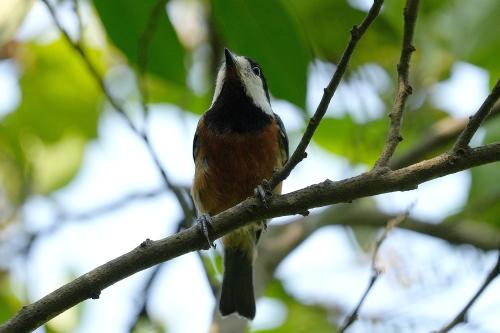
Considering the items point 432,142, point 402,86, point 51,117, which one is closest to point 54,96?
point 51,117

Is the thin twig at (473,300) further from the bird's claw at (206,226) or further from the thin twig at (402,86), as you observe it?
the bird's claw at (206,226)

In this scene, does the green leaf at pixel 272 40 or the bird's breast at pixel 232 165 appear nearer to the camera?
the green leaf at pixel 272 40

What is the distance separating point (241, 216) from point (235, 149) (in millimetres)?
1723

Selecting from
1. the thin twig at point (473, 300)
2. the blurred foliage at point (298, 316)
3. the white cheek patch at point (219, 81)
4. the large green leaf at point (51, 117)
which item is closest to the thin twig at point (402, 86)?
the thin twig at point (473, 300)

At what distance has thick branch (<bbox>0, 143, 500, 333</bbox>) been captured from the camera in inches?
107

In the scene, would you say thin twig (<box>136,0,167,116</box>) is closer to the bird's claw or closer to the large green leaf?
the bird's claw

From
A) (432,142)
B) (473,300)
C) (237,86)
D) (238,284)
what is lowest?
(473,300)

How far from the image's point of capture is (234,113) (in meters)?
4.99

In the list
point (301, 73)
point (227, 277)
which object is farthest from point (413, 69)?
point (301, 73)

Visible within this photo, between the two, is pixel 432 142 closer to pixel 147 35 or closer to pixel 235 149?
pixel 235 149

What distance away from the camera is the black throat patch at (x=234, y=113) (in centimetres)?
492

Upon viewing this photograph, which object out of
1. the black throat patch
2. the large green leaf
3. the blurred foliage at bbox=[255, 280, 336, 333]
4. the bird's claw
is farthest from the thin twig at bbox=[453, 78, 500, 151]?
the large green leaf

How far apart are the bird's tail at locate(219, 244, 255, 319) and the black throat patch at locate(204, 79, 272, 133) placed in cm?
95

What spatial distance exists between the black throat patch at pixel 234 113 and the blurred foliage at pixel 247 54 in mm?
249
